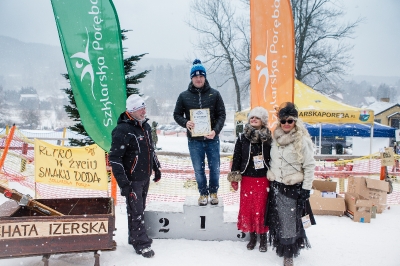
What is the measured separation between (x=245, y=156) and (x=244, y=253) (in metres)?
1.24

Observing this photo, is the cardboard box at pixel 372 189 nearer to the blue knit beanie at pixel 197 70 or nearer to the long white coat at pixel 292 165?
the long white coat at pixel 292 165

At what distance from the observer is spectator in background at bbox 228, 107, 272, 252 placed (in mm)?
3531

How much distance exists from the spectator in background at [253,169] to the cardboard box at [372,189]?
9.54 feet

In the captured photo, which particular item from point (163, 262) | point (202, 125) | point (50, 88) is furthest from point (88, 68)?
point (50, 88)

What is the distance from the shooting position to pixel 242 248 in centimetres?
383

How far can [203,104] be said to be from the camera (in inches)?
157

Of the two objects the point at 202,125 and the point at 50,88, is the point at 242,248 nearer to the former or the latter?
the point at 202,125

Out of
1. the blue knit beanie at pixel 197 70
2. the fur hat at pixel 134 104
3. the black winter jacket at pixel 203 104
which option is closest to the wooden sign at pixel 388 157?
the black winter jacket at pixel 203 104

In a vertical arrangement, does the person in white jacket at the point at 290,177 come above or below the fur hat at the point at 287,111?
below

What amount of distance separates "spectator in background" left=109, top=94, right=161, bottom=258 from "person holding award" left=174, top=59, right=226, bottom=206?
2.10 feet

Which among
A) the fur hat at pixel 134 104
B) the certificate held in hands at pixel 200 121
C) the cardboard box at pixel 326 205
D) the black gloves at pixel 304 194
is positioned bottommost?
the cardboard box at pixel 326 205

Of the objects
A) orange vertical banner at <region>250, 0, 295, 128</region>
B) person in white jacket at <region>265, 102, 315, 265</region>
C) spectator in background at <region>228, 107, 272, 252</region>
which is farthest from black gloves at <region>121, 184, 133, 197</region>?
orange vertical banner at <region>250, 0, 295, 128</region>

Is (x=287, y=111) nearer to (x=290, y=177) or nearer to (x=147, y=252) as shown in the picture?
(x=290, y=177)

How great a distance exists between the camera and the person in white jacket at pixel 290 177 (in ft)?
10.6
